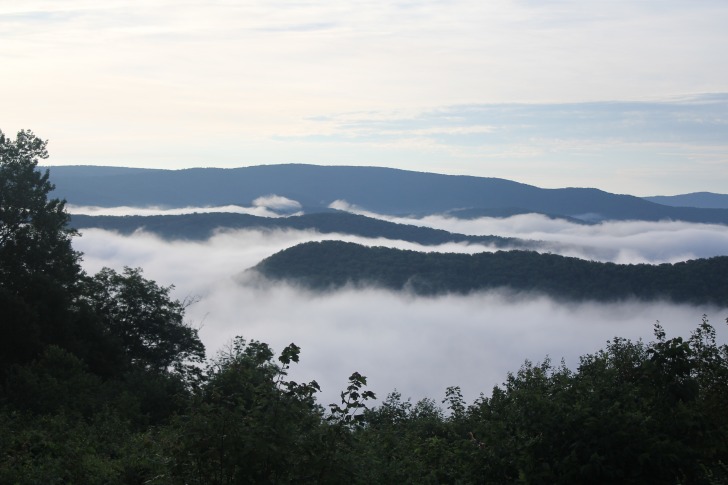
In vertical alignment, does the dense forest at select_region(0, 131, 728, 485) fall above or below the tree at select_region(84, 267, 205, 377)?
above

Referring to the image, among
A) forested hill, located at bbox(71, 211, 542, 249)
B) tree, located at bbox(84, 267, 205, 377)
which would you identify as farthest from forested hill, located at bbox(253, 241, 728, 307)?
tree, located at bbox(84, 267, 205, 377)

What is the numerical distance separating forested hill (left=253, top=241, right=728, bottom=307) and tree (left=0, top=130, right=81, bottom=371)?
5477 centimetres

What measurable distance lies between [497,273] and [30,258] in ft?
238

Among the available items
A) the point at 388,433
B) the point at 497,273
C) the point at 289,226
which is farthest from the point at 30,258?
the point at 289,226

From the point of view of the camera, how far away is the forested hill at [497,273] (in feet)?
236

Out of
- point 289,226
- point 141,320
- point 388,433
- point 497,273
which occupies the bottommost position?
point 141,320

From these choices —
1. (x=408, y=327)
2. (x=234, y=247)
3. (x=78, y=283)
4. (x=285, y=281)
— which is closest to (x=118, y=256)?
(x=234, y=247)

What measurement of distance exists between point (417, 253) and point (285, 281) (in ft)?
62.0

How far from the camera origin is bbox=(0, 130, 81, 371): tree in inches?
976

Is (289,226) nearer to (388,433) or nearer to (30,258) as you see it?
(30,258)

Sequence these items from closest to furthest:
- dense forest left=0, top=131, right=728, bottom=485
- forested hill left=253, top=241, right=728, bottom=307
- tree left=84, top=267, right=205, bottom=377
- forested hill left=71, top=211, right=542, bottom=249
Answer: dense forest left=0, top=131, right=728, bottom=485, tree left=84, top=267, right=205, bottom=377, forested hill left=253, top=241, right=728, bottom=307, forested hill left=71, top=211, right=542, bottom=249

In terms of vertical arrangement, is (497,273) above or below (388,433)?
below

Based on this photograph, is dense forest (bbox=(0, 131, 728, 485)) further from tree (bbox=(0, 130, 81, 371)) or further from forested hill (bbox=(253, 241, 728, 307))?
forested hill (bbox=(253, 241, 728, 307))

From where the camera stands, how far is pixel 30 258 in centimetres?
2903
